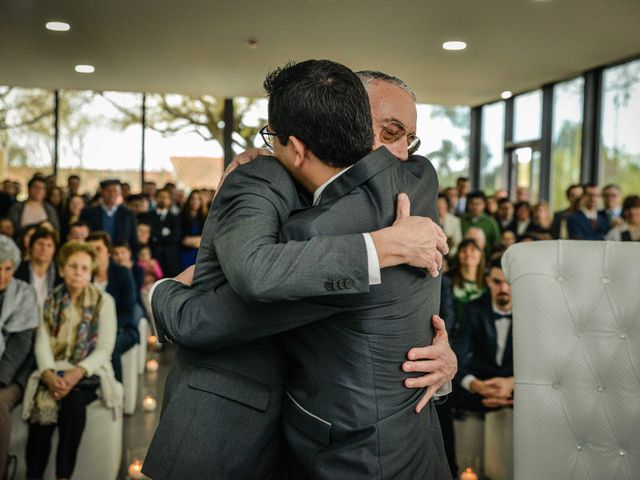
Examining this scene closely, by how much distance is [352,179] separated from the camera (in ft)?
4.43

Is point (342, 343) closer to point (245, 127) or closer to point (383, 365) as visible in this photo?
point (383, 365)

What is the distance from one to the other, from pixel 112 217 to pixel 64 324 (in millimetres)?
4092

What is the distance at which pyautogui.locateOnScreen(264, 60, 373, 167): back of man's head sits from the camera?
1320mm

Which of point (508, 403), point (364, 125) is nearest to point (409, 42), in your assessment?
point (508, 403)

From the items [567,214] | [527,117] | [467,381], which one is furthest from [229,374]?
[527,117]

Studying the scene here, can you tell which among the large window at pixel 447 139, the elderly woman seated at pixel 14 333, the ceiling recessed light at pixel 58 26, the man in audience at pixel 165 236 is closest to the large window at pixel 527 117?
the large window at pixel 447 139

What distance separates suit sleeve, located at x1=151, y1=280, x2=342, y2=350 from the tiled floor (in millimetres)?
2709

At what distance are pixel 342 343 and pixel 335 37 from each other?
720 centimetres

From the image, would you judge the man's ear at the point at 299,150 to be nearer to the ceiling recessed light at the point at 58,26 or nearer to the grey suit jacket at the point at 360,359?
the grey suit jacket at the point at 360,359

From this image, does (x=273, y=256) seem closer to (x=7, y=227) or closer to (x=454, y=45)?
(x=7, y=227)

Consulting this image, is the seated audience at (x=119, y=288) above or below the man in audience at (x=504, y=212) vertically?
below

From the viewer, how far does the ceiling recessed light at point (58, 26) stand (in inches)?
309

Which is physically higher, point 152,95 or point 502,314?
point 152,95

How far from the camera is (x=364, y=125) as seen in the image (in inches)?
53.2
